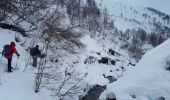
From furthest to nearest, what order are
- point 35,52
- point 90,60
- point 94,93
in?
point 90,60 → point 94,93 → point 35,52

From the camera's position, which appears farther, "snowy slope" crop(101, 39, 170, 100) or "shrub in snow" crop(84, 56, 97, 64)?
"shrub in snow" crop(84, 56, 97, 64)

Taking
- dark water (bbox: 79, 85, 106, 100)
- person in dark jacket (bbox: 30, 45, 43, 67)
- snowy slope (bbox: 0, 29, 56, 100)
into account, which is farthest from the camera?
dark water (bbox: 79, 85, 106, 100)

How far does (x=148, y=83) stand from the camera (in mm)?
17609

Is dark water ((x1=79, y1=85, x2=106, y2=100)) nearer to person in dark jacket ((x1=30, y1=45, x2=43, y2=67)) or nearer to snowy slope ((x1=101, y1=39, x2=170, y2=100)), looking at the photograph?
person in dark jacket ((x1=30, y1=45, x2=43, y2=67))

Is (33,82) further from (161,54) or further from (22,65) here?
(161,54)

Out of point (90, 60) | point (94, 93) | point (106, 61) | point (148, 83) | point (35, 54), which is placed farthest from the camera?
point (106, 61)

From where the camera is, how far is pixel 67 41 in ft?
107

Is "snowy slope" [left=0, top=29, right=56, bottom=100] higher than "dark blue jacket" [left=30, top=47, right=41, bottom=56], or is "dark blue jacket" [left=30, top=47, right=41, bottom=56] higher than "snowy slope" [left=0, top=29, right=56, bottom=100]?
"dark blue jacket" [left=30, top=47, right=41, bottom=56]

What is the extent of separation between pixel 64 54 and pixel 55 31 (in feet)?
7.84

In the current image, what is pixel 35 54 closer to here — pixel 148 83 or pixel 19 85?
pixel 19 85

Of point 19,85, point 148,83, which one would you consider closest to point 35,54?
point 19,85

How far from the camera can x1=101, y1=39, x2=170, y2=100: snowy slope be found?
1702 cm

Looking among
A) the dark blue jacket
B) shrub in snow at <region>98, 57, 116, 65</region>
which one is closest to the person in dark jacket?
the dark blue jacket

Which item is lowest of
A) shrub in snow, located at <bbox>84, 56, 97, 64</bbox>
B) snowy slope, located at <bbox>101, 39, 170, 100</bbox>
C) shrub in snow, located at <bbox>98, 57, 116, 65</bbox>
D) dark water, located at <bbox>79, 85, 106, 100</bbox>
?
shrub in snow, located at <bbox>98, 57, 116, 65</bbox>
